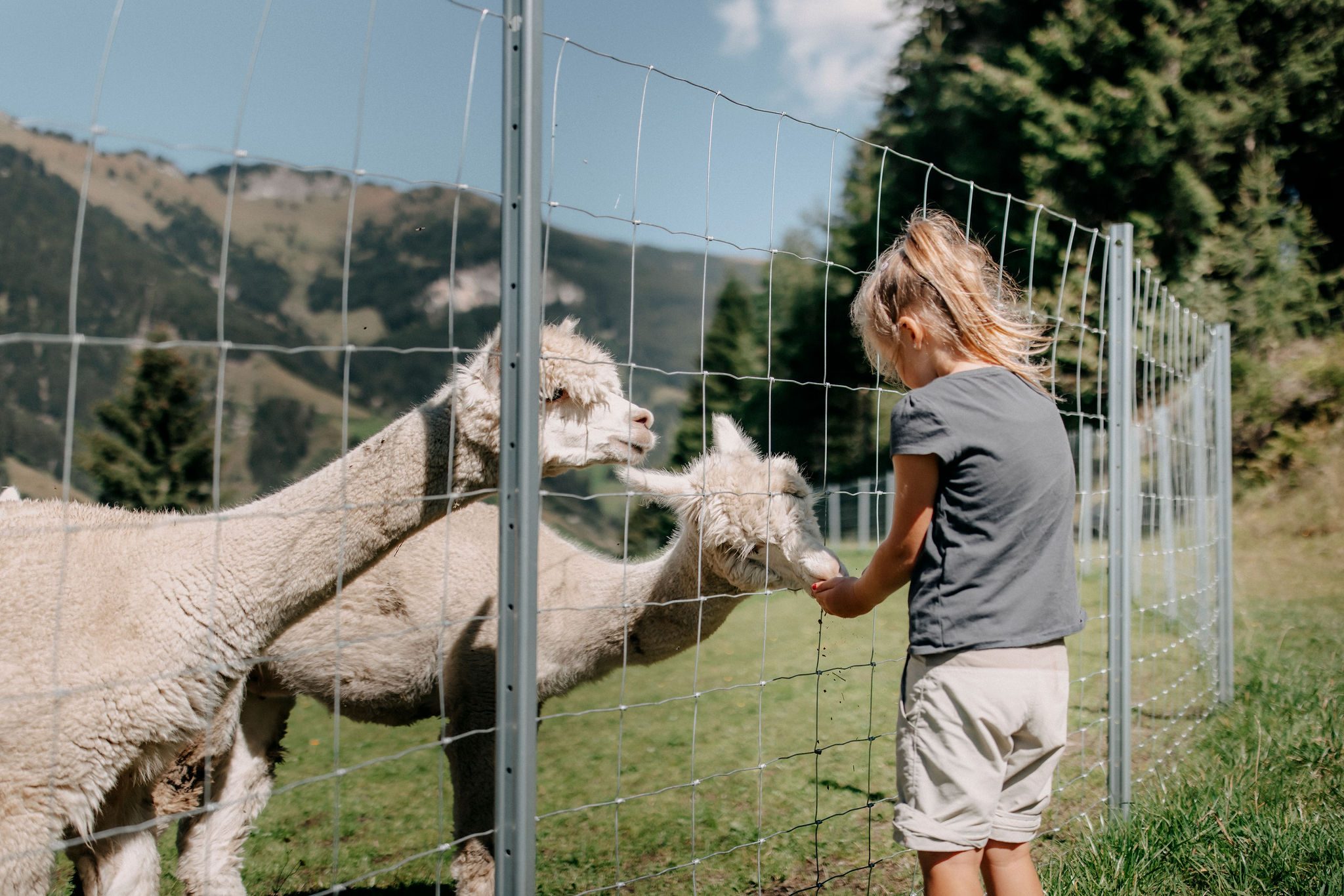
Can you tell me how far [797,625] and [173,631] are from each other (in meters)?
9.03

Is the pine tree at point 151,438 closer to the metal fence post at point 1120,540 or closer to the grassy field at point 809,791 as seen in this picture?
the grassy field at point 809,791

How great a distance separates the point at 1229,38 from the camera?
16.5m

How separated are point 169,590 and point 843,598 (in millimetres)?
1655

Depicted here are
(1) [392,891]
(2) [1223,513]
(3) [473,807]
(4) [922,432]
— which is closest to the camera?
(4) [922,432]

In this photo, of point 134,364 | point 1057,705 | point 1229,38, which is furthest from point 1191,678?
point 134,364

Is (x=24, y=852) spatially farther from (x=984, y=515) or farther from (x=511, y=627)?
(x=984, y=515)

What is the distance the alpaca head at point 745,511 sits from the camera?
291 cm

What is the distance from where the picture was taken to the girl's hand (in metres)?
2.01

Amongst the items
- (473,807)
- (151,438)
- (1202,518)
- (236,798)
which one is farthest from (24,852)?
(151,438)

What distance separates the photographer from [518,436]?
179cm

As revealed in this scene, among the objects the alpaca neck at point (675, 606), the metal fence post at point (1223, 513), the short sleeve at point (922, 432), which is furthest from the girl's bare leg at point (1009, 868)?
the metal fence post at point (1223, 513)

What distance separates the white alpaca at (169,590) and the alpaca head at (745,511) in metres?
0.33

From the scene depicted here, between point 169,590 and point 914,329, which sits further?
point 169,590

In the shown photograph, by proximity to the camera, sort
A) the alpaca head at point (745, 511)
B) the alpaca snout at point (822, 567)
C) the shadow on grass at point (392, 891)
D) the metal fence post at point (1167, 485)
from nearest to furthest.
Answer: the alpaca snout at point (822, 567)
the alpaca head at point (745, 511)
the shadow on grass at point (392, 891)
the metal fence post at point (1167, 485)
